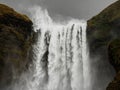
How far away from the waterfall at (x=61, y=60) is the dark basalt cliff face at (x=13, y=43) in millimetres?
2377

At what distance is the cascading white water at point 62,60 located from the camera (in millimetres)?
54031

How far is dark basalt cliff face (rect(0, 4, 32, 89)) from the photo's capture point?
5403 cm

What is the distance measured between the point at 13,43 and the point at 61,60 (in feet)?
30.8

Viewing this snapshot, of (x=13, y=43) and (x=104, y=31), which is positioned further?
(x=13, y=43)

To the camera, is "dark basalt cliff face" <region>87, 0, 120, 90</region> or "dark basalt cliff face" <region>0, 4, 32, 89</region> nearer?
"dark basalt cliff face" <region>87, 0, 120, 90</region>

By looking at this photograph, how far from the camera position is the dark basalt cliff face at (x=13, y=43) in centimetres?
5403

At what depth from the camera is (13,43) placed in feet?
182

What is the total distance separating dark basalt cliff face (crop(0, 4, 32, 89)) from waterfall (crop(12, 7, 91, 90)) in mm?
2377

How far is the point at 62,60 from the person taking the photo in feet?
184

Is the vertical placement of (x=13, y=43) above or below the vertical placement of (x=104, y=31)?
below

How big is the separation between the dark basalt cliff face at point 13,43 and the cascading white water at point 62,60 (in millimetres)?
2602

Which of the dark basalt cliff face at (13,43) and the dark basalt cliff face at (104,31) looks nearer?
the dark basalt cliff face at (104,31)

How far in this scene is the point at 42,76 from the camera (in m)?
56.2

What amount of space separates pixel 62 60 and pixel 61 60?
22 centimetres
